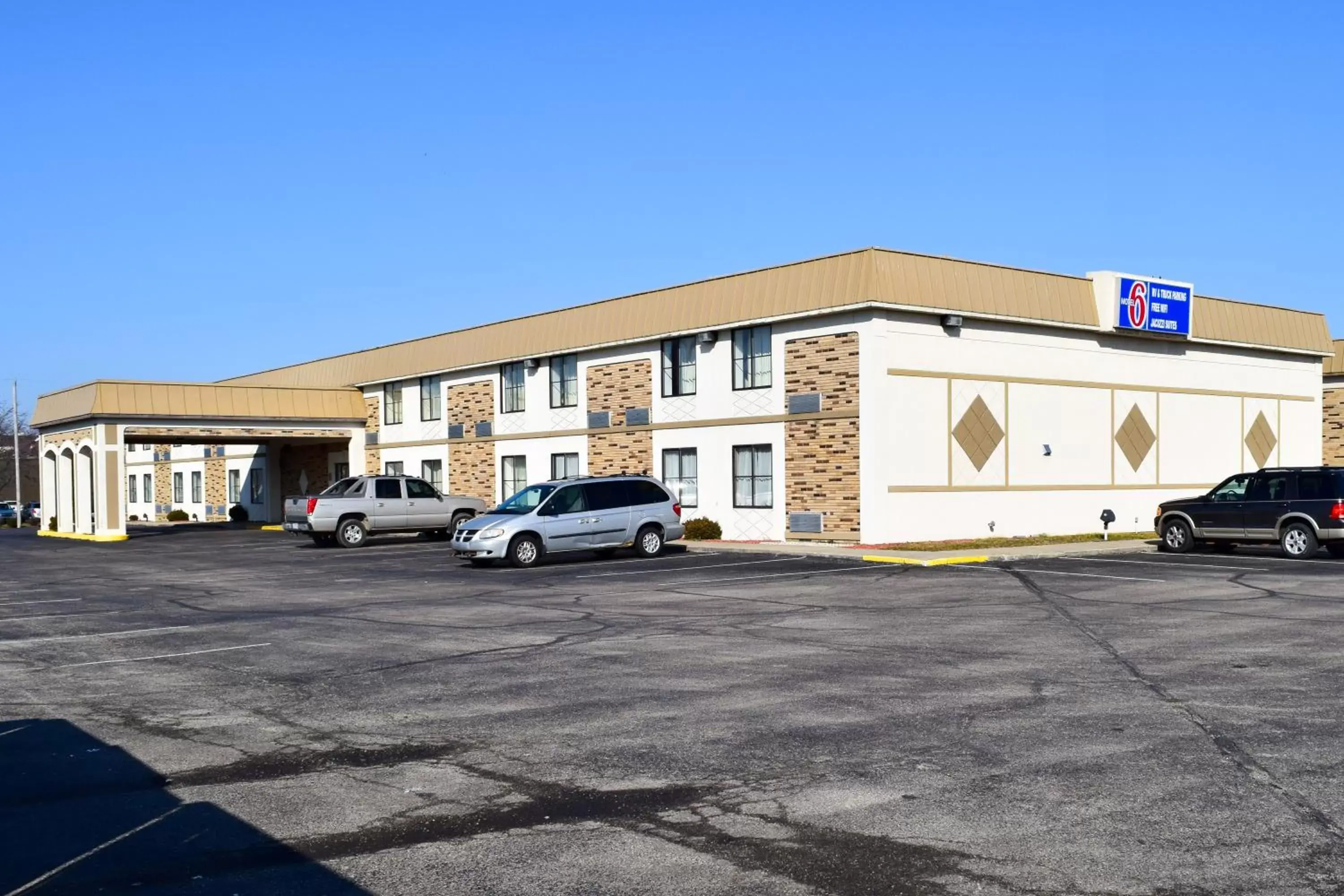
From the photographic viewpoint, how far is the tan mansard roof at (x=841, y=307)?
2920cm

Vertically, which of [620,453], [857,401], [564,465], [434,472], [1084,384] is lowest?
[434,472]

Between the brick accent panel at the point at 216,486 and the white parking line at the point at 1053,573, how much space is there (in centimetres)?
4363

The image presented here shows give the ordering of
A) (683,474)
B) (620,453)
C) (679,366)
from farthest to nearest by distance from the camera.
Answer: (620,453) < (679,366) < (683,474)

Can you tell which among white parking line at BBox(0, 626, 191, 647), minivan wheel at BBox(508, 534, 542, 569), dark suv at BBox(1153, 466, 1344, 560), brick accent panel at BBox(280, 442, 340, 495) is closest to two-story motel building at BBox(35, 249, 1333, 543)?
dark suv at BBox(1153, 466, 1344, 560)

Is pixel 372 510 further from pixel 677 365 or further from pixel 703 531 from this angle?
pixel 703 531

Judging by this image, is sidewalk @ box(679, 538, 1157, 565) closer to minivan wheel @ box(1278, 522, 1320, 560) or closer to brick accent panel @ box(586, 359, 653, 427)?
minivan wheel @ box(1278, 522, 1320, 560)

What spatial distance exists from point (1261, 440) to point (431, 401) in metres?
25.5

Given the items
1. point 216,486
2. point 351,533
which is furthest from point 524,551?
point 216,486

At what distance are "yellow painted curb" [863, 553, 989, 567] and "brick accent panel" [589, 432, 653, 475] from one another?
10.5 meters

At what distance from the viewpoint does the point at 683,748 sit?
876 centimetres

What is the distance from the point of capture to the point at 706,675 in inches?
464

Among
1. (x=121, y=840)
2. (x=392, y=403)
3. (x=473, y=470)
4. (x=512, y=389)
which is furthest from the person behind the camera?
(x=392, y=403)

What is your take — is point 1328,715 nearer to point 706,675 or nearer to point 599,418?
point 706,675

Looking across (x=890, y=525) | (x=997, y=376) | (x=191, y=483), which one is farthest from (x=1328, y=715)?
(x=191, y=483)
